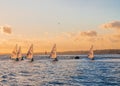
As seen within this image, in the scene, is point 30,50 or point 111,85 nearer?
point 111,85

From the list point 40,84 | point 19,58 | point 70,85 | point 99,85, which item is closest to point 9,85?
point 40,84

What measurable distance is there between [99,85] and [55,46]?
342 feet

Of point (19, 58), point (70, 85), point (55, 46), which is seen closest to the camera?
point (70, 85)

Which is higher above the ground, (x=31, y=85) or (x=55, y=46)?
(x=55, y=46)

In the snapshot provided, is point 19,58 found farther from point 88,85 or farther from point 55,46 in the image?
point 88,85

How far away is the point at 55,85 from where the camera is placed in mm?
55125

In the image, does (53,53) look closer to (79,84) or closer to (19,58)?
(19,58)

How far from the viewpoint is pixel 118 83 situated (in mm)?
57656

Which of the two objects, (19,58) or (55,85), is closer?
(55,85)

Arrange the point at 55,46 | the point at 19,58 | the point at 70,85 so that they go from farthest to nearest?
the point at 19,58, the point at 55,46, the point at 70,85

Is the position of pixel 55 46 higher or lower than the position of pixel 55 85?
higher

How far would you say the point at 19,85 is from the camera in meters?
55.4

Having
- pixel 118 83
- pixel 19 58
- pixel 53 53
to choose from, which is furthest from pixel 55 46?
pixel 118 83

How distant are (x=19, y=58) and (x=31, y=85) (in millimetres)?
135057
